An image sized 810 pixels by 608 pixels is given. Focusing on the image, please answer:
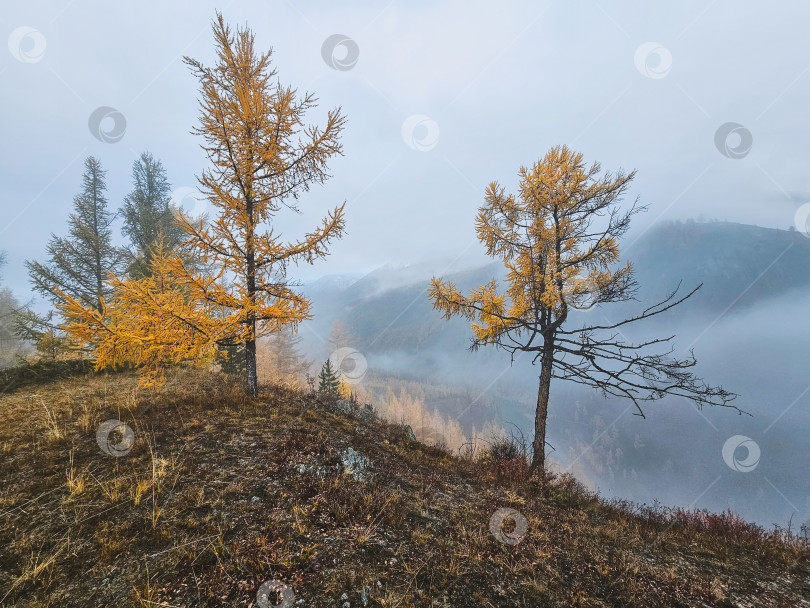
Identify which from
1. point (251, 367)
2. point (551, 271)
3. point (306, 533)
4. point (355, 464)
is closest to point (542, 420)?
point (551, 271)

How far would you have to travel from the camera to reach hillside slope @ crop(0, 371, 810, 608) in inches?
125

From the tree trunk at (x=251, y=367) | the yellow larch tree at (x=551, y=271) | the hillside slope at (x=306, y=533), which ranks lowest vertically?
the hillside slope at (x=306, y=533)

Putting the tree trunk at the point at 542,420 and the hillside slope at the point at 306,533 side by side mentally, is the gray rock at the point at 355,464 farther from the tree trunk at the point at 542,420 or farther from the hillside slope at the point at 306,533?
the tree trunk at the point at 542,420

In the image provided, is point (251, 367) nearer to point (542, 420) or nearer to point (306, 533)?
point (306, 533)

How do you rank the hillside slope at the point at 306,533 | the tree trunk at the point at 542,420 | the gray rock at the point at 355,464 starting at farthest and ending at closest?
the tree trunk at the point at 542,420, the gray rock at the point at 355,464, the hillside slope at the point at 306,533

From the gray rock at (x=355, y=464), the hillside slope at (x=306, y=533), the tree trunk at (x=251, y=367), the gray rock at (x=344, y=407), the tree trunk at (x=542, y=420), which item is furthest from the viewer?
the gray rock at (x=344, y=407)

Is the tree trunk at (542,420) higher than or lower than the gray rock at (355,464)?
higher

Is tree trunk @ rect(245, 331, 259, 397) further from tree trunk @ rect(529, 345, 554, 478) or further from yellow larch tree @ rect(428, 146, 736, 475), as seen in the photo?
tree trunk @ rect(529, 345, 554, 478)

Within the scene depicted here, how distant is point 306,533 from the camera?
12.8 feet

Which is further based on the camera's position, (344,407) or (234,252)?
(344,407)

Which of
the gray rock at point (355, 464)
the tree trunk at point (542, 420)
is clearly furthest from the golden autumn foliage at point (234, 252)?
the tree trunk at point (542, 420)

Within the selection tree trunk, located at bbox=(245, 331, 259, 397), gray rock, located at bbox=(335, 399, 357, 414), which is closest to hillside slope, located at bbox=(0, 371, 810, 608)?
tree trunk, located at bbox=(245, 331, 259, 397)

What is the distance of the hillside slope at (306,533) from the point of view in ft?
10.4

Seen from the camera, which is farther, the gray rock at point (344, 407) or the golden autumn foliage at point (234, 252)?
the gray rock at point (344, 407)
